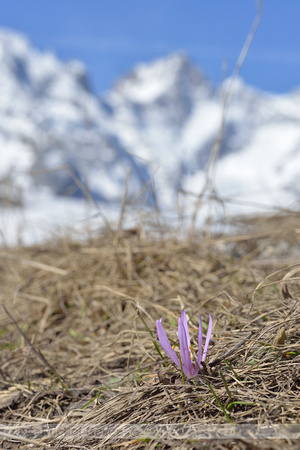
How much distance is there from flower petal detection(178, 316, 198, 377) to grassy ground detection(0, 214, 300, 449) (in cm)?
2

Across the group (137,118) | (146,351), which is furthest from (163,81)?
(146,351)

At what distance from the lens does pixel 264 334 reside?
785 millimetres

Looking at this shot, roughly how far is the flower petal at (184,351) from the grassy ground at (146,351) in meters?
0.02

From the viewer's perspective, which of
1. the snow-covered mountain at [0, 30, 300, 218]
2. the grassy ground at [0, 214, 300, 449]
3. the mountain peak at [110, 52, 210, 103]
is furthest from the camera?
the mountain peak at [110, 52, 210, 103]

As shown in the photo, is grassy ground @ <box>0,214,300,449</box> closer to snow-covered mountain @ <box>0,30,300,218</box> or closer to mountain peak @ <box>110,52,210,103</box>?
snow-covered mountain @ <box>0,30,300,218</box>

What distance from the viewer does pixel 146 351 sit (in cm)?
91

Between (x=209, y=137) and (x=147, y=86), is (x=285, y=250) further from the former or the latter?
(x=147, y=86)

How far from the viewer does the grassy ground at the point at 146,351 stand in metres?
0.63

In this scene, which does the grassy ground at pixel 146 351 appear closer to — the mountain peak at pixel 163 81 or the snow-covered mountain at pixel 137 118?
the snow-covered mountain at pixel 137 118

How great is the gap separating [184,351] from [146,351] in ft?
0.90

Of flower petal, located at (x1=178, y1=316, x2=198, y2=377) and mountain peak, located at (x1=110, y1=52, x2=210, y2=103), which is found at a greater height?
mountain peak, located at (x1=110, y1=52, x2=210, y2=103)

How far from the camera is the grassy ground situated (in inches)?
24.9

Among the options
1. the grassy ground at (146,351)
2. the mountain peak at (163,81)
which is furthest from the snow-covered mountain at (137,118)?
the grassy ground at (146,351)

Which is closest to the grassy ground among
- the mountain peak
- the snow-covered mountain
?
the snow-covered mountain
